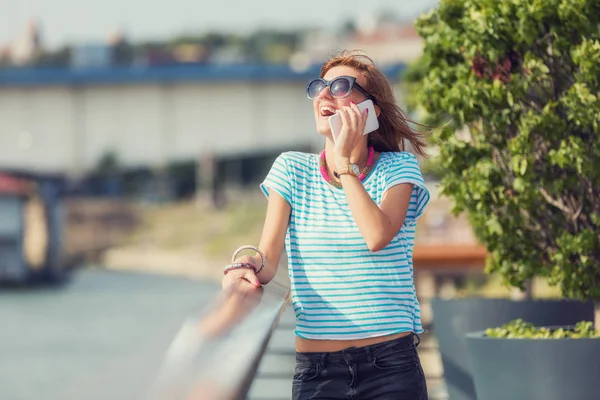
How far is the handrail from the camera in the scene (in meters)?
2.00

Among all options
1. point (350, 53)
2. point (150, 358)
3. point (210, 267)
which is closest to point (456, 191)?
point (350, 53)

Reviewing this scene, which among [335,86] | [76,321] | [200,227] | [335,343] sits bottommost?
[76,321]

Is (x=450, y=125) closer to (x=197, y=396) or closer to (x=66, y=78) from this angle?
(x=197, y=396)

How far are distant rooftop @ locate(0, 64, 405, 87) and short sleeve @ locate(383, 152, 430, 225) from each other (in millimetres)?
40641

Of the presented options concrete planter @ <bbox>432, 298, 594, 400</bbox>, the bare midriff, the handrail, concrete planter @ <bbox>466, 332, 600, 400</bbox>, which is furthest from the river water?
the handrail

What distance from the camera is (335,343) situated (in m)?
2.99

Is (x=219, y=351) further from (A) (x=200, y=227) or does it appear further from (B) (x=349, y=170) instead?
(A) (x=200, y=227)

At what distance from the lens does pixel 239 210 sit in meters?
71.5

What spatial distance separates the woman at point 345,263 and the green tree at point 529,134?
190cm

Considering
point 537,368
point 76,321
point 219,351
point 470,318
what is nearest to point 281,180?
point 219,351

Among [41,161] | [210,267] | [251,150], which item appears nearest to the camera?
[41,161]

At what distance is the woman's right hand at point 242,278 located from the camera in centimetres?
285

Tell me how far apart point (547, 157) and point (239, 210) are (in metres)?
66.8

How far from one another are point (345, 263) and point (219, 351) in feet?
2.77
